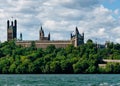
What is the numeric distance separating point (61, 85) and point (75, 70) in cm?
9689

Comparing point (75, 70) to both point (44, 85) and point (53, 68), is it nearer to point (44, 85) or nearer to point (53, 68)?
point (53, 68)

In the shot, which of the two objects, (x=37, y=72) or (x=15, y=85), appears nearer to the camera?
(x=15, y=85)

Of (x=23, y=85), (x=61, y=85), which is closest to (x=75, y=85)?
(x=61, y=85)

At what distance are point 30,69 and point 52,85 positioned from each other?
9789 cm

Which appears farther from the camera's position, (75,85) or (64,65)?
(64,65)

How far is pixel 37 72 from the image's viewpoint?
198m

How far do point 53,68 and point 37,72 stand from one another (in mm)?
5479

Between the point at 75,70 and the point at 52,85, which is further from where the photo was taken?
the point at 75,70

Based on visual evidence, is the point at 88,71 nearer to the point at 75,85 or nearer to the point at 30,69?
the point at 30,69

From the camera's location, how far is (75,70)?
198000 mm

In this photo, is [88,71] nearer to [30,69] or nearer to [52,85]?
[30,69]

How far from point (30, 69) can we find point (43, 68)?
14.4 feet

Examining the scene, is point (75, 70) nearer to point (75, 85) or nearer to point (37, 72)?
point (37, 72)

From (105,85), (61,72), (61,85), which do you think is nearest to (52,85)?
(61,85)
